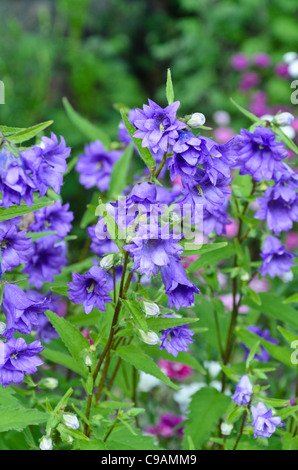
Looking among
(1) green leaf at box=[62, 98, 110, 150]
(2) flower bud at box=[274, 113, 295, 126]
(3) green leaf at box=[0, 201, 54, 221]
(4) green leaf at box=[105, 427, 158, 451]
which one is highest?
(2) flower bud at box=[274, 113, 295, 126]

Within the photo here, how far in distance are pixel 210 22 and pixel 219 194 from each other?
4.86 metres

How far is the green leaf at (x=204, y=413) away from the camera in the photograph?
1575 mm

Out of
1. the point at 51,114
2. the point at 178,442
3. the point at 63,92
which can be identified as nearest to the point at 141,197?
the point at 178,442

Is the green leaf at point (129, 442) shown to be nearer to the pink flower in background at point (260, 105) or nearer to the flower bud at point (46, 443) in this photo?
the flower bud at point (46, 443)

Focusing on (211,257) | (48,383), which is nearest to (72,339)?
(48,383)

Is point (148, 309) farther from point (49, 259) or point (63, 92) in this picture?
point (63, 92)

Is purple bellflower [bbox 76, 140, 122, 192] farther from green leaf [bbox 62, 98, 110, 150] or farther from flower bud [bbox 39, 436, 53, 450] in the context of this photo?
flower bud [bbox 39, 436, 53, 450]

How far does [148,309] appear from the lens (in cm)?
116

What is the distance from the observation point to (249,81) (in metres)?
4.99

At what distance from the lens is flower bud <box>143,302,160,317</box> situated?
1.16 m

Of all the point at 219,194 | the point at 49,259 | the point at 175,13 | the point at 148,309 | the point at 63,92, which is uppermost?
the point at 219,194

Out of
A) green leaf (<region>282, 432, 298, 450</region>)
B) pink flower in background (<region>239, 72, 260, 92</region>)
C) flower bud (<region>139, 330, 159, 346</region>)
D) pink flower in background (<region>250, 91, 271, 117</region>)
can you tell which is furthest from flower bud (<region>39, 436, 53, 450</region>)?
pink flower in background (<region>239, 72, 260, 92</region>)

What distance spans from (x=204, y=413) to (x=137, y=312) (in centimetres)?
59

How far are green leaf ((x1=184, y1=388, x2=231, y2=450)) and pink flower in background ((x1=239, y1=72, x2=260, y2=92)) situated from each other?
377cm
